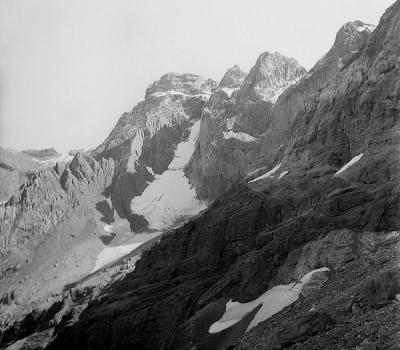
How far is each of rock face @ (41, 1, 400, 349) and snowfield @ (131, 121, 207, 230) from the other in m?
70.9

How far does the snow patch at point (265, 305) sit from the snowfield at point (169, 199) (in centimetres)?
9660

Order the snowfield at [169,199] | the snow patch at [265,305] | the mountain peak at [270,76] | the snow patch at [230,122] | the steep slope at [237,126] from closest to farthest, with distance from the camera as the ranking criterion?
the snow patch at [265,305]
the steep slope at [237,126]
the snowfield at [169,199]
the snow patch at [230,122]
the mountain peak at [270,76]

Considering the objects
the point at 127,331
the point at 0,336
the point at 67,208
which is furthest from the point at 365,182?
the point at 67,208

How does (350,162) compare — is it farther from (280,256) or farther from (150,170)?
(150,170)

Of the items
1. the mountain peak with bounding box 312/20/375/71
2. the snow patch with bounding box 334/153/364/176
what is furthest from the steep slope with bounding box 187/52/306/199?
the snow patch with bounding box 334/153/364/176

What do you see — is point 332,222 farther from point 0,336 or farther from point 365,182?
point 0,336

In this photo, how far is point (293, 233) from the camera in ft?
184

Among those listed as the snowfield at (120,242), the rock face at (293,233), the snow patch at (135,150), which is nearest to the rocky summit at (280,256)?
the rock face at (293,233)

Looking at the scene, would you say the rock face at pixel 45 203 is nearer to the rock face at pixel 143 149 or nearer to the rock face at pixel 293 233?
the rock face at pixel 143 149

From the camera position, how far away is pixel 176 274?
68.8 meters

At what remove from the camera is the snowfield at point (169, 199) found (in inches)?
5969

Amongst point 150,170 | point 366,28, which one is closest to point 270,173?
point 366,28

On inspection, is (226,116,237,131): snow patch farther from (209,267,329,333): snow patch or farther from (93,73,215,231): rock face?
(209,267,329,333): snow patch

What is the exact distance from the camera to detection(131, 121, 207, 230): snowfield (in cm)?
15162
